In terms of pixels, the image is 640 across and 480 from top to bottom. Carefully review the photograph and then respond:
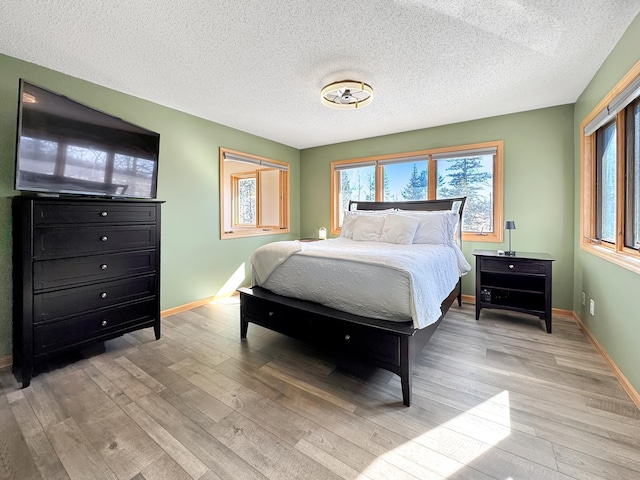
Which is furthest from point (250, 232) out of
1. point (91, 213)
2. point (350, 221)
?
point (91, 213)

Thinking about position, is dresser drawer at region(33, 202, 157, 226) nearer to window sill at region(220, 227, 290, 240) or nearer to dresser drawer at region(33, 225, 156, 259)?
dresser drawer at region(33, 225, 156, 259)

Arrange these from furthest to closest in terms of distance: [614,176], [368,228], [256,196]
Result: 1. [256,196]
2. [368,228]
3. [614,176]

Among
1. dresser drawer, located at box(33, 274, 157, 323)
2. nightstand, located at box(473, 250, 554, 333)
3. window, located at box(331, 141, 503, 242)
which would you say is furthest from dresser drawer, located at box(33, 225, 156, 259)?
nightstand, located at box(473, 250, 554, 333)

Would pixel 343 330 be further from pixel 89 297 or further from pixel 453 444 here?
pixel 89 297

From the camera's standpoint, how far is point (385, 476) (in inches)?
49.5

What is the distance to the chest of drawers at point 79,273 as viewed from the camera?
1961 mm

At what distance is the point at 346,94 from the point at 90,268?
2.68 m

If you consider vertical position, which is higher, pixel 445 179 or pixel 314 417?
pixel 445 179

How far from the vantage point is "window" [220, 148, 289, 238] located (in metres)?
4.94

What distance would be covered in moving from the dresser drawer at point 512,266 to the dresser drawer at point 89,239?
136 inches

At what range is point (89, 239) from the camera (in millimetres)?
2244

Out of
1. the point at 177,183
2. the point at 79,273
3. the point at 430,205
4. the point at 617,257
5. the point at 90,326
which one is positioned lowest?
the point at 90,326

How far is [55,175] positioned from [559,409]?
3730 mm

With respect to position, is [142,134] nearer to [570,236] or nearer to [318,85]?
[318,85]
